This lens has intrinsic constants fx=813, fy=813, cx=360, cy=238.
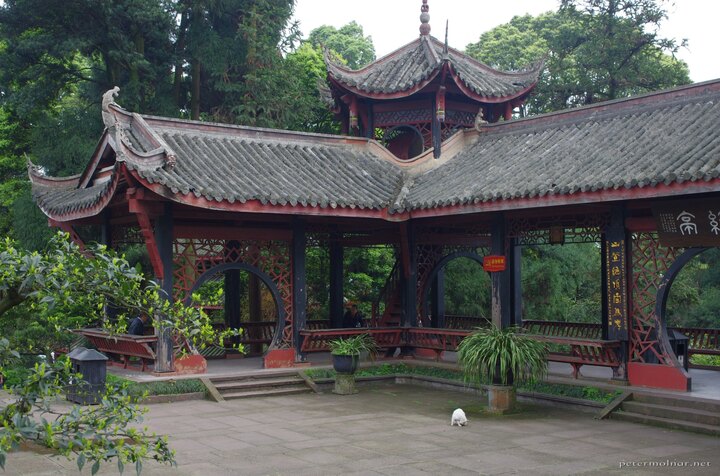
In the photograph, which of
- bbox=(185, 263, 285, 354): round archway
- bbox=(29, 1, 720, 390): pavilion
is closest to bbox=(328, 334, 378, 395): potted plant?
bbox=(29, 1, 720, 390): pavilion

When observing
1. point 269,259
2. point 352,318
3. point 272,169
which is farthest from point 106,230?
point 352,318

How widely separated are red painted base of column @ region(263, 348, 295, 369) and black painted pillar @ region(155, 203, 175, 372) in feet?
5.63

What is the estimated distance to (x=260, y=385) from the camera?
510 inches

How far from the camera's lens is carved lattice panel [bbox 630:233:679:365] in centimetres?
1114

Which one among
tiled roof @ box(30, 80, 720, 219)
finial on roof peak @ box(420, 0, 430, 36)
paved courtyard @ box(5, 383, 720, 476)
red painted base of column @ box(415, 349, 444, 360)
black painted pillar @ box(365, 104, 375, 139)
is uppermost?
finial on roof peak @ box(420, 0, 430, 36)

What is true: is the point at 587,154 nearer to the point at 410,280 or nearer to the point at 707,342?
the point at 410,280

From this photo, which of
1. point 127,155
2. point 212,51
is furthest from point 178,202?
point 212,51

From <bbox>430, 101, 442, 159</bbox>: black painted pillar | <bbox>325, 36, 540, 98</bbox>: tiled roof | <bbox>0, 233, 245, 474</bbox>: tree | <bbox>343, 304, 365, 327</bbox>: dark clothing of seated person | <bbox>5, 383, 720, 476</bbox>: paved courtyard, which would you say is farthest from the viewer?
<bbox>343, 304, 365, 327</bbox>: dark clothing of seated person

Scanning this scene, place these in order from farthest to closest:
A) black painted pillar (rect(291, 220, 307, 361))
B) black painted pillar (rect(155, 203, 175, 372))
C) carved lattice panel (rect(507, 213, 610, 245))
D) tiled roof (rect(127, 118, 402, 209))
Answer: black painted pillar (rect(291, 220, 307, 361)) < black painted pillar (rect(155, 203, 175, 372)) < tiled roof (rect(127, 118, 402, 209)) < carved lattice panel (rect(507, 213, 610, 245))

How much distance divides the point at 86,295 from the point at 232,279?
12.5 meters

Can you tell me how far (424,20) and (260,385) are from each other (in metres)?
8.87

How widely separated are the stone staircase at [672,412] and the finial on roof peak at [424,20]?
9.50m

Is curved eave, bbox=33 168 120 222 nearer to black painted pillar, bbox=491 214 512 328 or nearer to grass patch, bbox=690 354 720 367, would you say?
black painted pillar, bbox=491 214 512 328

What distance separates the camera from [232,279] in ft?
54.9
